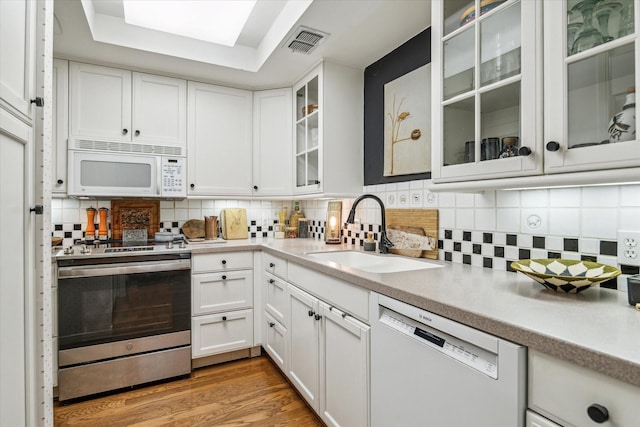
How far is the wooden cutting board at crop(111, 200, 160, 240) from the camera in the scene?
2.61m

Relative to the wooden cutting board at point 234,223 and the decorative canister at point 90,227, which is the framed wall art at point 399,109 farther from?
the decorative canister at point 90,227

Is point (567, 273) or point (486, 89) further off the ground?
point (486, 89)

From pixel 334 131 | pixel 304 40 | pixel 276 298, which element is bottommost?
pixel 276 298

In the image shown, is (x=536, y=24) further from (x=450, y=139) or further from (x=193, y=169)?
(x=193, y=169)

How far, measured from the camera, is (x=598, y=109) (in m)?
0.90

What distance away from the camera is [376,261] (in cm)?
196

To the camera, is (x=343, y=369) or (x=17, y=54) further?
(x=343, y=369)

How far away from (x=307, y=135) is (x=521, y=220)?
165 centimetres

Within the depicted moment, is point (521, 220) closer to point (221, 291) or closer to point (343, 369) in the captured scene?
point (343, 369)

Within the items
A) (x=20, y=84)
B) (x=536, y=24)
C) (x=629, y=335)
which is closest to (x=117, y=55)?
(x=20, y=84)

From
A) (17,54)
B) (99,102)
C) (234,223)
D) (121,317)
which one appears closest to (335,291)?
(17,54)

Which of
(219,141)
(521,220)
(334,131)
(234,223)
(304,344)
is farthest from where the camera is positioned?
(234,223)

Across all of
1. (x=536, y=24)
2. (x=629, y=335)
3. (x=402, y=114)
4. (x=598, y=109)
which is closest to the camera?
(x=629, y=335)

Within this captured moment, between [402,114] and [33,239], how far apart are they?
190 cm
